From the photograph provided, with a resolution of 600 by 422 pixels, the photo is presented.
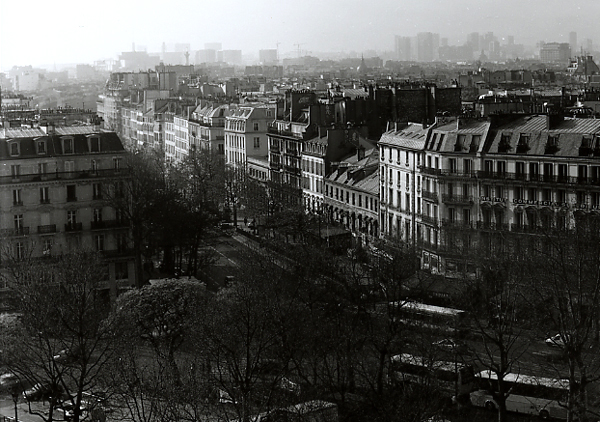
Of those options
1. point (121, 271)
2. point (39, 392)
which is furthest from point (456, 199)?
point (39, 392)

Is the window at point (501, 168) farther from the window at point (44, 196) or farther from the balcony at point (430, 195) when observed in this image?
the window at point (44, 196)

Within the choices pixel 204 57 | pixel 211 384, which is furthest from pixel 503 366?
pixel 204 57

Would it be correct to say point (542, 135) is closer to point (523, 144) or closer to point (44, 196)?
point (523, 144)

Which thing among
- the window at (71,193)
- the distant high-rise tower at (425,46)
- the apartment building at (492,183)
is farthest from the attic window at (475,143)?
the distant high-rise tower at (425,46)

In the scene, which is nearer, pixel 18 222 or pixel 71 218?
pixel 18 222

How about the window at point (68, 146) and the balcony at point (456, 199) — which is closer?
the window at point (68, 146)

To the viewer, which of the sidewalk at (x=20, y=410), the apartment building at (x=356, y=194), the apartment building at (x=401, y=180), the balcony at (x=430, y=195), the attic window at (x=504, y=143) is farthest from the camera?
the apartment building at (x=356, y=194)

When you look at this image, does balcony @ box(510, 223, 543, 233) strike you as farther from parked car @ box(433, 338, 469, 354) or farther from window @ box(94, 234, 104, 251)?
window @ box(94, 234, 104, 251)

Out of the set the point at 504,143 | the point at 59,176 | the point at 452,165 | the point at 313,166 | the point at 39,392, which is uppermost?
the point at 504,143
